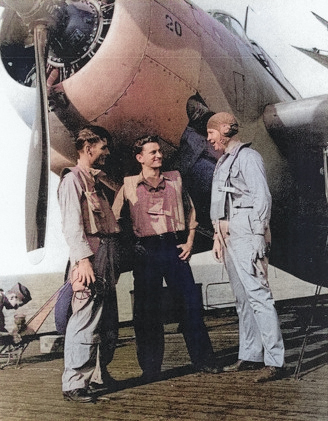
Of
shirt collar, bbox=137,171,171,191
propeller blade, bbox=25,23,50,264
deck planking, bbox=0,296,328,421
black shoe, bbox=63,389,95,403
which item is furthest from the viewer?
shirt collar, bbox=137,171,171,191

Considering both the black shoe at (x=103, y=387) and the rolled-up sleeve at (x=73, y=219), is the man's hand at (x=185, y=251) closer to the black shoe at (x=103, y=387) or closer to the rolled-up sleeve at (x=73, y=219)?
the rolled-up sleeve at (x=73, y=219)

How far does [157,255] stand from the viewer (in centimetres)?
270

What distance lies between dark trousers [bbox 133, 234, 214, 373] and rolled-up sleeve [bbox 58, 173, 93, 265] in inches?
16.1

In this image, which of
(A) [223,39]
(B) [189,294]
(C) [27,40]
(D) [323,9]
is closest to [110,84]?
(C) [27,40]

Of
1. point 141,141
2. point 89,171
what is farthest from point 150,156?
point 89,171

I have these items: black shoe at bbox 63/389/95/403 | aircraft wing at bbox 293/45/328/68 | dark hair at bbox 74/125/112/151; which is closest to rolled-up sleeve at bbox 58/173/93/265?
dark hair at bbox 74/125/112/151

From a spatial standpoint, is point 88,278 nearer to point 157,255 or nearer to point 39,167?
point 157,255

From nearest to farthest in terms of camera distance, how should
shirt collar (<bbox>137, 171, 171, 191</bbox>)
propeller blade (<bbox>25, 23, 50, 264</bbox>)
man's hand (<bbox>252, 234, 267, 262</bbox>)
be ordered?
man's hand (<bbox>252, 234, 267, 262</bbox>) → propeller blade (<bbox>25, 23, 50, 264</bbox>) → shirt collar (<bbox>137, 171, 171, 191</bbox>)

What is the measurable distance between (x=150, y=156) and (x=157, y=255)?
62 cm

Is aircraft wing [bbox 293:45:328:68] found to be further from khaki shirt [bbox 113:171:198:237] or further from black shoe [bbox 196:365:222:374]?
black shoe [bbox 196:365:222:374]

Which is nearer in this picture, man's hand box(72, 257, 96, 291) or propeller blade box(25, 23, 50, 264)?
man's hand box(72, 257, 96, 291)

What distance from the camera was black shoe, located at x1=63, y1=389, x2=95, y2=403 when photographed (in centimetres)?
222

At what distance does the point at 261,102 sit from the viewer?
→ 365cm

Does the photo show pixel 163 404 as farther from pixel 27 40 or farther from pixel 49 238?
pixel 27 40
